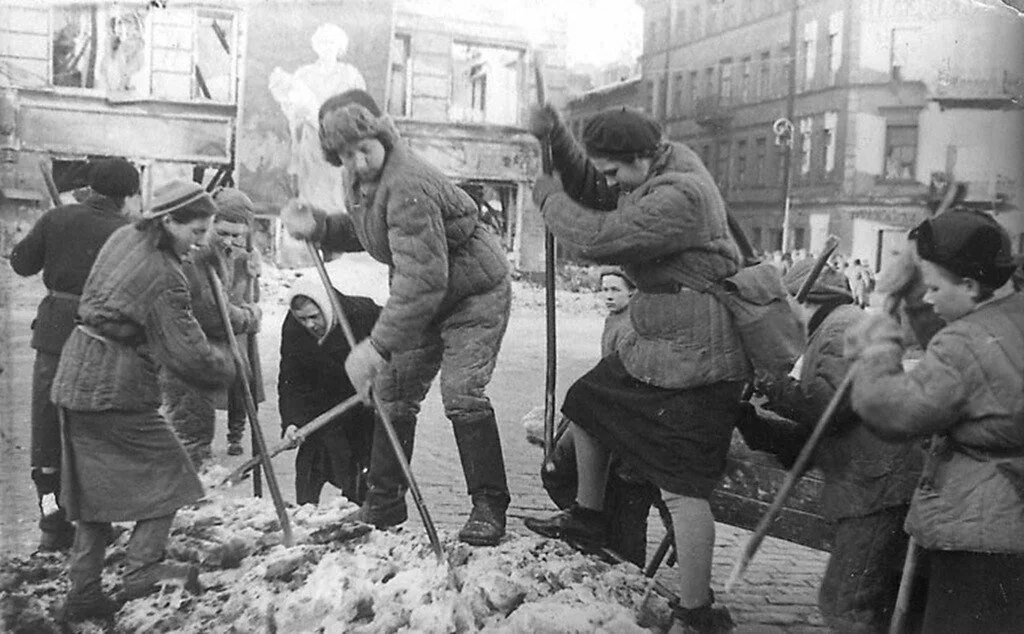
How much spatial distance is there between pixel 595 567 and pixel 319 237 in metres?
1.36

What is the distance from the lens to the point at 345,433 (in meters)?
3.36

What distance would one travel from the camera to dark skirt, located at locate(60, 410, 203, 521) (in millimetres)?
2885

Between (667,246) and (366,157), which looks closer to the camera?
(667,246)

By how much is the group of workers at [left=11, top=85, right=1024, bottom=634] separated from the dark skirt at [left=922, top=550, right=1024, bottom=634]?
0.04 metres

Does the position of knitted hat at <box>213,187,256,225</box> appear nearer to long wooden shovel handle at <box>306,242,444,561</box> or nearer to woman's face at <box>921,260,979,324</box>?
long wooden shovel handle at <box>306,242,444,561</box>

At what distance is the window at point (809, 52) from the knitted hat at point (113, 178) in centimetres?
201

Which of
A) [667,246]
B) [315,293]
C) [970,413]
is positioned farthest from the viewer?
[315,293]

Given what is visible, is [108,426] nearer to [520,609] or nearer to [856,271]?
[520,609]

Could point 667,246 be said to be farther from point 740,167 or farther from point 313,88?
point 313,88

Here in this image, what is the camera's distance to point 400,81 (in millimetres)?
2945

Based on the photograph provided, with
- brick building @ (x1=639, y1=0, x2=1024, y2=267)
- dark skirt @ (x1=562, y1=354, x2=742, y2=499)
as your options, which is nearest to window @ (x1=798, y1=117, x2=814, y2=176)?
brick building @ (x1=639, y1=0, x2=1024, y2=267)

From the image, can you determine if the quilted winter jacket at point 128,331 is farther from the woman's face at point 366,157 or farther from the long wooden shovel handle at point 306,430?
the woman's face at point 366,157

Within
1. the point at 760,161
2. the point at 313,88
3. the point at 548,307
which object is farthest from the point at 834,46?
the point at 313,88

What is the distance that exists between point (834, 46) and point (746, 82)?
0.90ft
